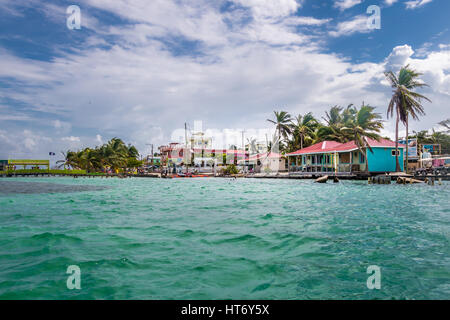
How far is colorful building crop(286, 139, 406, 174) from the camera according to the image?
3638 centimetres

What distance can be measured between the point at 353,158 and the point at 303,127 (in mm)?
15867

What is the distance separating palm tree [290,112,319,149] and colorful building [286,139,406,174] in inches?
397

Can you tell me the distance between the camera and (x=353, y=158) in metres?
40.0

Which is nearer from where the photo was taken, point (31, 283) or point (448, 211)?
point (31, 283)

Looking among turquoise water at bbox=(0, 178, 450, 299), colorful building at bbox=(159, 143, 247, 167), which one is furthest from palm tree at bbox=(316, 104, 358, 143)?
turquoise water at bbox=(0, 178, 450, 299)

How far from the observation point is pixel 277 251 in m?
6.43

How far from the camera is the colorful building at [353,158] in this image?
36.4m

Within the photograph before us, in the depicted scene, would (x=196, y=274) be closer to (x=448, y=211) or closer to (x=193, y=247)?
(x=193, y=247)
